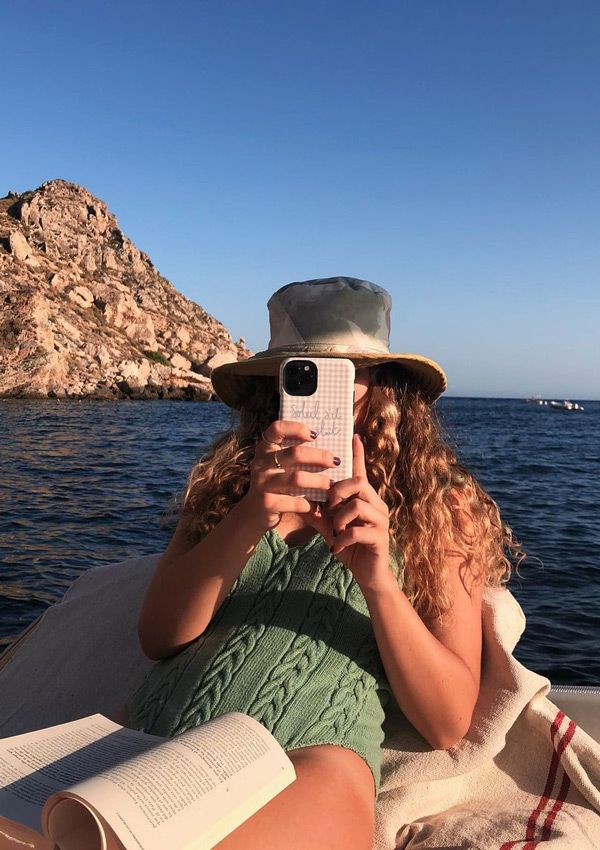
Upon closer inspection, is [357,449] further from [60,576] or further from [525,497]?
[525,497]

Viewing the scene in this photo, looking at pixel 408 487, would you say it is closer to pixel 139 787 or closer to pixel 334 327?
pixel 334 327

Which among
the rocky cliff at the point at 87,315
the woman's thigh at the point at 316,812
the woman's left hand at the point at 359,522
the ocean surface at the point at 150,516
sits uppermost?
the rocky cliff at the point at 87,315

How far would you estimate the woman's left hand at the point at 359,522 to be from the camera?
5.26 ft

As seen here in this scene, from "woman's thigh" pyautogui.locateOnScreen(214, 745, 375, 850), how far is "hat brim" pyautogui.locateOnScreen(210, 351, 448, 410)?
39.1 inches

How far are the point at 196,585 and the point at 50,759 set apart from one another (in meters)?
0.53

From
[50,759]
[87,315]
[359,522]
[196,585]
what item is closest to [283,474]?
[359,522]

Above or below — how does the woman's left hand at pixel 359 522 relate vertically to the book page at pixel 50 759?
above

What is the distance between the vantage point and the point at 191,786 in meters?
1.24

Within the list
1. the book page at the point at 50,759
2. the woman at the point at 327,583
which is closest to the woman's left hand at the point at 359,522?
the woman at the point at 327,583

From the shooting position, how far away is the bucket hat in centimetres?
207

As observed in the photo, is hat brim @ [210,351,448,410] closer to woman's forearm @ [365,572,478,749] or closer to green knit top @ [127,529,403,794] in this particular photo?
green knit top @ [127,529,403,794]

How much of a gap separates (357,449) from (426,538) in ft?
1.48

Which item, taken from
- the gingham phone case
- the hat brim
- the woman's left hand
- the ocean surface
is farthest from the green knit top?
the ocean surface

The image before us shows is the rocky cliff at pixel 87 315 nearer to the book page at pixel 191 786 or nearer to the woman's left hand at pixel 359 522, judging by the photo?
the woman's left hand at pixel 359 522
